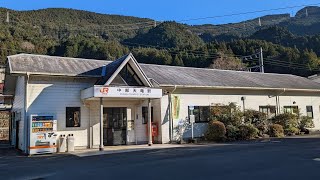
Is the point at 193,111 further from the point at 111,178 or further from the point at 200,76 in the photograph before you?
the point at 111,178

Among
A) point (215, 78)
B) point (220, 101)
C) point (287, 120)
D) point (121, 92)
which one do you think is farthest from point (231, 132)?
point (121, 92)

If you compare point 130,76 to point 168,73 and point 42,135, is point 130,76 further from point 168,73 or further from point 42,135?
point 42,135

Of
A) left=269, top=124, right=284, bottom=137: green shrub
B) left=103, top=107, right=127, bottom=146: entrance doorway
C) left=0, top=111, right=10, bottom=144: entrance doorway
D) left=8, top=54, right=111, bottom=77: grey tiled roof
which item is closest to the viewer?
left=8, top=54, right=111, bottom=77: grey tiled roof

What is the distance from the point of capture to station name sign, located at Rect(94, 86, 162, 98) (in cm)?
1700

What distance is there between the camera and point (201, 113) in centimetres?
2212

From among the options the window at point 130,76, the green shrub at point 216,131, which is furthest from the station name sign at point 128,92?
the green shrub at point 216,131

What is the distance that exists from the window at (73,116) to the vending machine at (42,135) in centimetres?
137

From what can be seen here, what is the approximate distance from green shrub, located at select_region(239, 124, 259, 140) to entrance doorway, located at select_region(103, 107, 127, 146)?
705 cm

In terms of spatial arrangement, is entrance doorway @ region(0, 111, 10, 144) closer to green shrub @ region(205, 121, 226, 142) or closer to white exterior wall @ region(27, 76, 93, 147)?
white exterior wall @ region(27, 76, 93, 147)

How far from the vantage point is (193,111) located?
21781mm

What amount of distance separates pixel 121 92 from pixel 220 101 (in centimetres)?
788

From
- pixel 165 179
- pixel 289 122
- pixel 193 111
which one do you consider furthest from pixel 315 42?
pixel 165 179

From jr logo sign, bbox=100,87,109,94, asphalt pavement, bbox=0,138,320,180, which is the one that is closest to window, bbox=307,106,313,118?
asphalt pavement, bbox=0,138,320,180

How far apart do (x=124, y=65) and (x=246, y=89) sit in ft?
31.9
